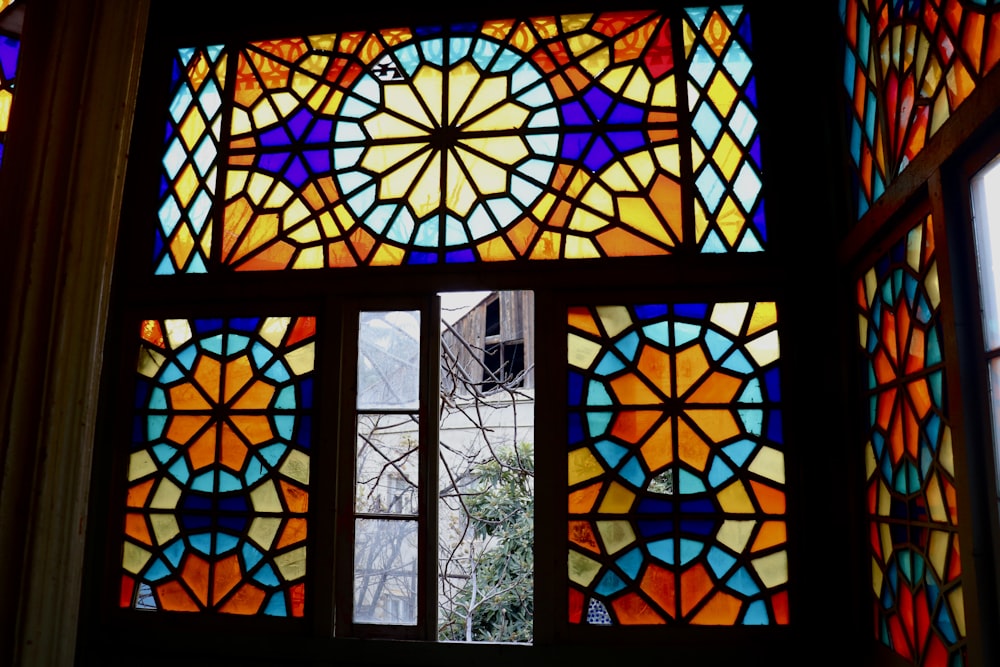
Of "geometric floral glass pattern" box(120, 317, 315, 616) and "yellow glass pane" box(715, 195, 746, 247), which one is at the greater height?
"yellow glass pane" box(715, 195, 746, 247)

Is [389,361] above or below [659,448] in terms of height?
above

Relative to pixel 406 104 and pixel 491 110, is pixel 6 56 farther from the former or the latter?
pixel 491 110

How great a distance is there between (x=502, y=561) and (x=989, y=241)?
422cm

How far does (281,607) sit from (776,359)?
2.01m

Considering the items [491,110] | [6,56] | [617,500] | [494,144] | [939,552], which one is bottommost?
[939,552]

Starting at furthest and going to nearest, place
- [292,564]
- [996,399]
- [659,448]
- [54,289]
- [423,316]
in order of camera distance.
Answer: [423,316]
[292,564]
[659,448]
[996,399]
[54,289]

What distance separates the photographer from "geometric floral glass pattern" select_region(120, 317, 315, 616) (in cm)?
294

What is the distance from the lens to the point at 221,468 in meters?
3.01

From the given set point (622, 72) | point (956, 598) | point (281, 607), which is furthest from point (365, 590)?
point (622, 72)

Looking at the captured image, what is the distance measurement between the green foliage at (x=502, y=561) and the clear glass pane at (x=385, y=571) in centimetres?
234

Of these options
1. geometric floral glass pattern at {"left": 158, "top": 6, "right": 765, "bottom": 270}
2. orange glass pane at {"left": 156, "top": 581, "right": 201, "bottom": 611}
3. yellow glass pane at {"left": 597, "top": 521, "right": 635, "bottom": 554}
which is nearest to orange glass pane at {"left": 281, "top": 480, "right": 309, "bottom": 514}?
orange glass pane at {"left": 156, "top": 581, "right": 201, "bottom": 611}

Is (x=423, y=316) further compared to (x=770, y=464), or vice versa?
(x=423, y=316)

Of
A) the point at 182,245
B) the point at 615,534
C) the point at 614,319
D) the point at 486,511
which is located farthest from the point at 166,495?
the point at 486,511

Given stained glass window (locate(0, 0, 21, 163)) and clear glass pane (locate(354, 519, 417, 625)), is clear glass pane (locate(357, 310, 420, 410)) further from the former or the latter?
stained glass window (locate(0, 0, 21, 163))
